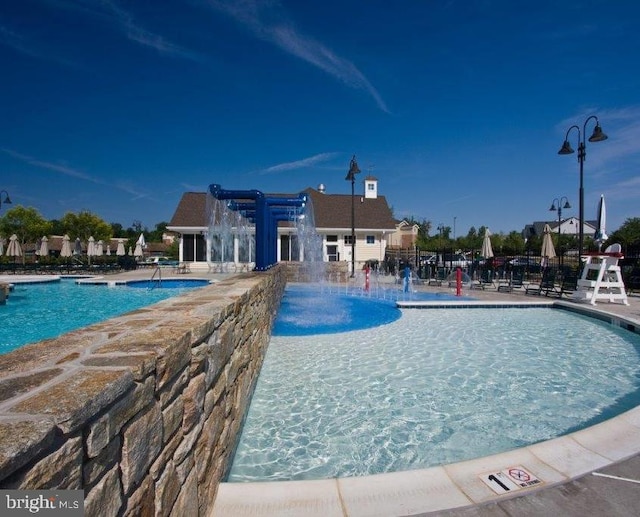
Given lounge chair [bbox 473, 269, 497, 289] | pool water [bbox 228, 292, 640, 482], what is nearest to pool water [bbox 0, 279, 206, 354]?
pool water [bbox 228, 292, 640, 482]

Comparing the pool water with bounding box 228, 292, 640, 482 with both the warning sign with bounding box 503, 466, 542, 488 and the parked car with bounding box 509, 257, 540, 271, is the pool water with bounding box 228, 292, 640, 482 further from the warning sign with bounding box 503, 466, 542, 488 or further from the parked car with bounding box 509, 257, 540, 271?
the parked car with bounding box 509, 257, 540, 271

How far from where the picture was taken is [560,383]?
5910 millimetres

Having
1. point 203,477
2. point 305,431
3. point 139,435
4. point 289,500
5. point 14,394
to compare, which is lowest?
point 305,431

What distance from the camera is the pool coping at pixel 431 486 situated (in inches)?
104

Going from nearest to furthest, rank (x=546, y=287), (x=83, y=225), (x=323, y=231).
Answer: (x=546, y=287) → (x=323, y=231) → (x=83, y=225)

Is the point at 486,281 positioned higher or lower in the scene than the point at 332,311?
higher

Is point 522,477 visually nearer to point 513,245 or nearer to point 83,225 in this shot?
point 83,225

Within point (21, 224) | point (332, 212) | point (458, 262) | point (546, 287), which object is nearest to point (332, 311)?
point (546, 287)

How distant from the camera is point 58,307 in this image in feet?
43.9

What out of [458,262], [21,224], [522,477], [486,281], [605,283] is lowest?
[522,477]

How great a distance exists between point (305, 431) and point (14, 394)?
346cm

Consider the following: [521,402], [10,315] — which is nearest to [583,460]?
[521,402]

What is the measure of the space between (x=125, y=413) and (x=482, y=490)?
2.58 metres

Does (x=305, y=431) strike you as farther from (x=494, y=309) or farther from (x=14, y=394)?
(x=494, y=309)
